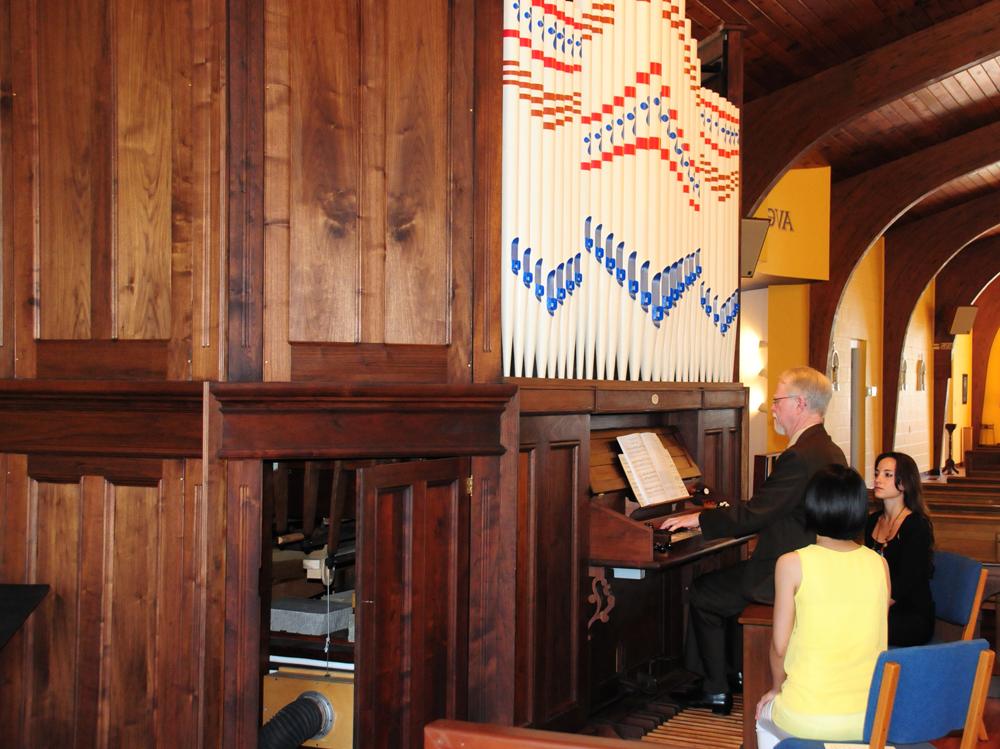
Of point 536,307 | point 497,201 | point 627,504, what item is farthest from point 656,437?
point 497,201

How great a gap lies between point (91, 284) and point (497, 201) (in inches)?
54.3

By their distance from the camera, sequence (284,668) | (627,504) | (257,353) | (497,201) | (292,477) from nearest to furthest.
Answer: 1. (257,353)
2. (497,201)
3. (284,668)
4. (292,477)
5. (627,504)

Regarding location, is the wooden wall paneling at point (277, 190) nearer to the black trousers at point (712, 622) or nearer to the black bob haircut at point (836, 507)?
the black bob haircut at point (836, 507)

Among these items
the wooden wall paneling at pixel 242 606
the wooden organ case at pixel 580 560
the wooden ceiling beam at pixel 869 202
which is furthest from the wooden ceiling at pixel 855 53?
the wooden wall paneling at pixel 242 606

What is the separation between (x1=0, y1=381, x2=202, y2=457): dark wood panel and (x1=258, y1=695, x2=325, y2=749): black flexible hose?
3.80 ft

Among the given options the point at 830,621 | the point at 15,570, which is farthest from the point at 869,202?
the point at 15,570

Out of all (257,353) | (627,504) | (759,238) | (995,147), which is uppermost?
(995,147)

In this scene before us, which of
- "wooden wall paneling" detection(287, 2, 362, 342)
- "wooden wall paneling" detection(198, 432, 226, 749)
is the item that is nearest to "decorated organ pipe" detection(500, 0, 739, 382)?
"wooden wall paneling" detection(287, 2, 362, 342)

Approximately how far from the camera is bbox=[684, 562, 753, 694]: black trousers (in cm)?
559

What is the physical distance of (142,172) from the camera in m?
3.52

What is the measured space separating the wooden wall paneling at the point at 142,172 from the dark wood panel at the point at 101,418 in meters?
0.20

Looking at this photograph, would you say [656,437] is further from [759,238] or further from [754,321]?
[754,321]

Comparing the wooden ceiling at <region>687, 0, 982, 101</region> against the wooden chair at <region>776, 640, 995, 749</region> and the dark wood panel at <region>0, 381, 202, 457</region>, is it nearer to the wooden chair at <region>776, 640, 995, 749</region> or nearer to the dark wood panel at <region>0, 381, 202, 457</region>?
the dark wood panel at <region>0, 381, 202, 457</region>

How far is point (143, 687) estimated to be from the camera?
3475 mm
